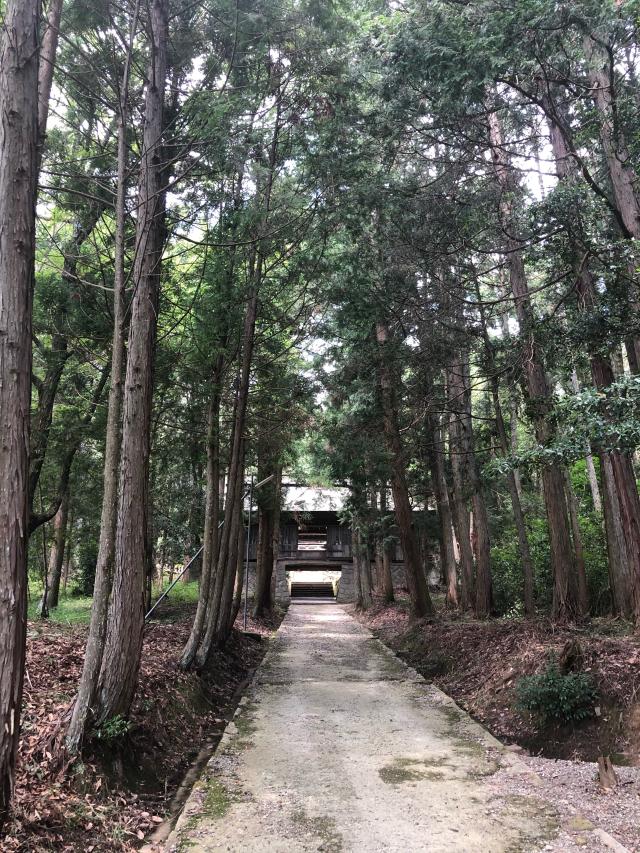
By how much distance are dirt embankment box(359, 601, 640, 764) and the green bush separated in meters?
0.10

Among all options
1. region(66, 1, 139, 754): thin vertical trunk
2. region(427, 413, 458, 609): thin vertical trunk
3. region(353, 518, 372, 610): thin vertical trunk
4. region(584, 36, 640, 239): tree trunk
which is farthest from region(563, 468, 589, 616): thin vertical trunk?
region(353, 518, 372, 610): thin vertical trunk

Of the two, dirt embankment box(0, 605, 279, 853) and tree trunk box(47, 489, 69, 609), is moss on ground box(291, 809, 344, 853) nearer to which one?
dirt embankment box(0, 605, 279, 853)

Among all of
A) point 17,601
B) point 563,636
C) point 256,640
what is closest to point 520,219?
point 563,636

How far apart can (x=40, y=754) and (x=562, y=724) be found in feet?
16.3

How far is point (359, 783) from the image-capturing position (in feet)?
16.3

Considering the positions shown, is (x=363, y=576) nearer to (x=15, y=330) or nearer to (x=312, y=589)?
(x=312, y=589)

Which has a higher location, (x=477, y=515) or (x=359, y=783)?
(x=477, y=515)

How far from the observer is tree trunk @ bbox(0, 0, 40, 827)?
3115 mm

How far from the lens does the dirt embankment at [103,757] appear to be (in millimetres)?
3588

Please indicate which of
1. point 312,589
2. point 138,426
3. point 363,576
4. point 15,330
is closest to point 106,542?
point 138,426

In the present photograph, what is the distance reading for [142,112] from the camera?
22.2 feet

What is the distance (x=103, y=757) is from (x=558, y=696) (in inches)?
177

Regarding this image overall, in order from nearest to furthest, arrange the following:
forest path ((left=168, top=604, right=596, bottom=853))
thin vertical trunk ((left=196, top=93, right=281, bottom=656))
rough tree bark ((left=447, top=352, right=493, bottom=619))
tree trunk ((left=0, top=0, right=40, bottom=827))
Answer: tree trunk ((left=0, top=0, right=40, bottom=827)) → forest path ((left=168, top=604, right=596, bottom=853)) → thin vertical trunk ((left=196, top=93, right=281, bottom=656)) → rough tree bark ((left=447, top=352, right=493, bottom=619))

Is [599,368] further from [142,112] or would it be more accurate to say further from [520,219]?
[142,112]
